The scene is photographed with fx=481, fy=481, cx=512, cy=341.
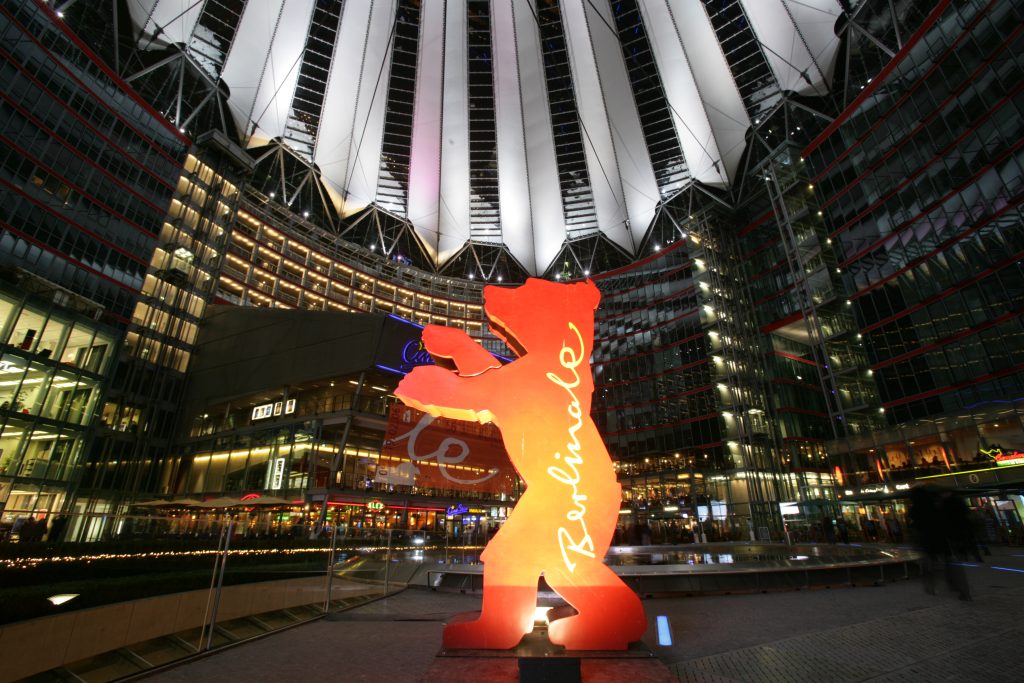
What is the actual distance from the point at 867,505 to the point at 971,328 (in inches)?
547

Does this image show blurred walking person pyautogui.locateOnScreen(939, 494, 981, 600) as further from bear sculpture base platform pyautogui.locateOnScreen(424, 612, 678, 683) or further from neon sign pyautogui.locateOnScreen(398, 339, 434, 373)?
neon sign pyautogui.locateOnScreen(398, 339, 434, 373)

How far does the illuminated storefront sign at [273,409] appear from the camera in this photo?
37969 mm

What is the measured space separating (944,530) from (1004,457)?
2780cm

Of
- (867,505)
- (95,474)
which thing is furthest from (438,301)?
(867,505)

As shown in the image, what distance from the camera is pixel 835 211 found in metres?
41.1

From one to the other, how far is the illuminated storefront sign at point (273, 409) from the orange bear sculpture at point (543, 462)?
34.9m

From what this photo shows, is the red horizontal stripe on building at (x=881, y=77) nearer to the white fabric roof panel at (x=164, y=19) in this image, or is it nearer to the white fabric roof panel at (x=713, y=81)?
the white fabric roof panel at (x=713, y=81)

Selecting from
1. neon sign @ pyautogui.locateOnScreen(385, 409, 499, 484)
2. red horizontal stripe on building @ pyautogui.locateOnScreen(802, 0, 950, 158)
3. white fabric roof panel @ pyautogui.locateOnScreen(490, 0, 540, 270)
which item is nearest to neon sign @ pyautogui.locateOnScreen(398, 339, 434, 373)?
neon sign @ pyautogui.locateOnScreen(385, 409, 499, 484)

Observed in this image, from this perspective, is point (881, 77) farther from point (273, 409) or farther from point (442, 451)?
point (273, 409)

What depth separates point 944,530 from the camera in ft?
25.2

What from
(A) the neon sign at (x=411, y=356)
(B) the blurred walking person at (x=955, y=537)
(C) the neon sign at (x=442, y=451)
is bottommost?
(B) the blurred walking person at (x=955, y=537)

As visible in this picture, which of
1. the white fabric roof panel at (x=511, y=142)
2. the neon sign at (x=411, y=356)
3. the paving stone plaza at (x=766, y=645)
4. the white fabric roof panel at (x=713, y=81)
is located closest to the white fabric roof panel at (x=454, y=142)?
the white fabric roof panel at (x=511, y=142)

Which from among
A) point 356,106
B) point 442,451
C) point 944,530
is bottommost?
point 944,530

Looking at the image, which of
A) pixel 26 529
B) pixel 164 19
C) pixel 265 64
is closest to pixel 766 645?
pixel 26 529
